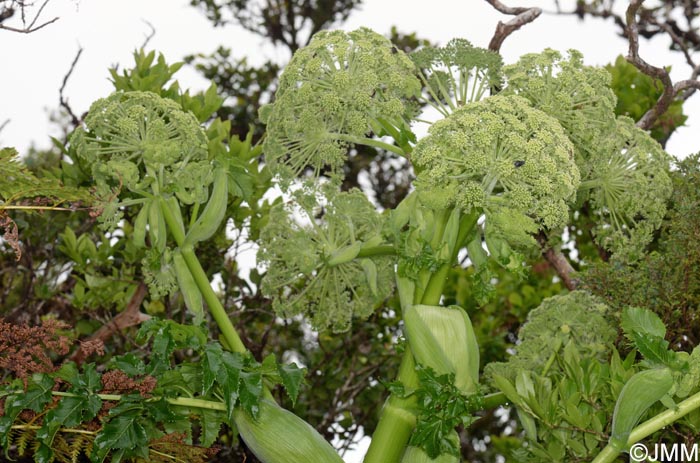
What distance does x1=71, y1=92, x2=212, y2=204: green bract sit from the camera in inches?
56.7

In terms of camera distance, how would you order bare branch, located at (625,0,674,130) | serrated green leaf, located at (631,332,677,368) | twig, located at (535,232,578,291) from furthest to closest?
1. twig, located at (535,232,578,291)
2. bare branch, located at (625,0,674,130)
3. serrated green leaf, located at (631,332,677,368)

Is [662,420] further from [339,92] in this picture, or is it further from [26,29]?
[26,29]

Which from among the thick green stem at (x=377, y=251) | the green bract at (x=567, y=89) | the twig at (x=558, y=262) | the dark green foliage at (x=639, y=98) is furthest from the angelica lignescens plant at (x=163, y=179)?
the dark green foliage at (x=639, y=98)

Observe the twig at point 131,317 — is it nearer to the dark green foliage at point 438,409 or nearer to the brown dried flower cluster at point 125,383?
the brown dried flower cluster at point 125,383

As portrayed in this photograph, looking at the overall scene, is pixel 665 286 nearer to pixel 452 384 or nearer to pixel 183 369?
pixel 452 384

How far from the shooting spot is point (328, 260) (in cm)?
155

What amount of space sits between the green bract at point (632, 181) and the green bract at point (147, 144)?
0.63 m

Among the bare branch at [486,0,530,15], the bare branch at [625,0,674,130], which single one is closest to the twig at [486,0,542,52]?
the bare branch at [486,0,530,15]

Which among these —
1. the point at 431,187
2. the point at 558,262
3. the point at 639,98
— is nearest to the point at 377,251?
the point at 431,187

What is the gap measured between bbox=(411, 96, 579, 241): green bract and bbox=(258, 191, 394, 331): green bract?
0.27 m

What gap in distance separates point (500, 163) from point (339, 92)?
11.1 inches

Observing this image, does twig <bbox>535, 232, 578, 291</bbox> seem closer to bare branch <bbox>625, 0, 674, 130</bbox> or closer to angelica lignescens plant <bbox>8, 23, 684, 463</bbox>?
angelica lignescens plant <bbox>8, 23, 684, 463</bbox>

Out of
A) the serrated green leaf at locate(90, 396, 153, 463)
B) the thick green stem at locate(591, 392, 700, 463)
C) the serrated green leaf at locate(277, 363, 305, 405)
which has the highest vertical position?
the serrated green leaf at locate(277, 363, 305, 405)

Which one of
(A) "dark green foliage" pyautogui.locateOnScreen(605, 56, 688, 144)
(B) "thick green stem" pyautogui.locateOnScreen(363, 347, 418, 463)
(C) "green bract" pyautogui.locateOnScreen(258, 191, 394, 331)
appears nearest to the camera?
(B) "thick green stem" pyautogui.locateOnScreen(363, 347, 418, 463)
